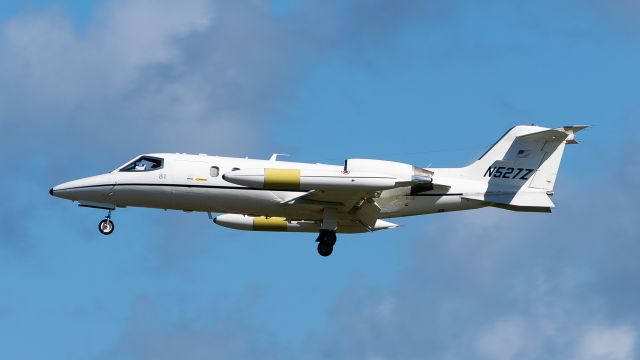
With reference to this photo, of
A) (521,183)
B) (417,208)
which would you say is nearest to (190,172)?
(417,208)

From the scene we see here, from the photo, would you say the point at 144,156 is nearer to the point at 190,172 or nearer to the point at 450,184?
the point at 190,172

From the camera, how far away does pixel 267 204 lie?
39.2m

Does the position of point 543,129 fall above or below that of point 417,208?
above

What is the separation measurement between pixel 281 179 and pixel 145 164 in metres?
5.79

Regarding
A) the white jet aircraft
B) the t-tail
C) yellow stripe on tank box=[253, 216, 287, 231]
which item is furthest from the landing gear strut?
the t-tail

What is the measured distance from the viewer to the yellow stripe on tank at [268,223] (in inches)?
1667

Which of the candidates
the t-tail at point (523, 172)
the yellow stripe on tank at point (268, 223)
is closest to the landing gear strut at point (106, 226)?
the yellow stripe on tank at point (268, 223)

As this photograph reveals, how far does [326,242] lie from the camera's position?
130 feet

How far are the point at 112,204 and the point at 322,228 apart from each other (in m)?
6.72

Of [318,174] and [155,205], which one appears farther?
[155,205]

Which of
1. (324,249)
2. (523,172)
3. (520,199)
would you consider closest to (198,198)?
(324,249)

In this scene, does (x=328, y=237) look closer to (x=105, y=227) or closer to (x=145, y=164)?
(x=145, y=164)

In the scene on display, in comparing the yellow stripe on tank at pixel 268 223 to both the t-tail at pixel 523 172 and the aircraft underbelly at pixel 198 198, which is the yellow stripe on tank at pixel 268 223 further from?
the t-tail at pixel 523 172

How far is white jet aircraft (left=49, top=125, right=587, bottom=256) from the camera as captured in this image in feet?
128
